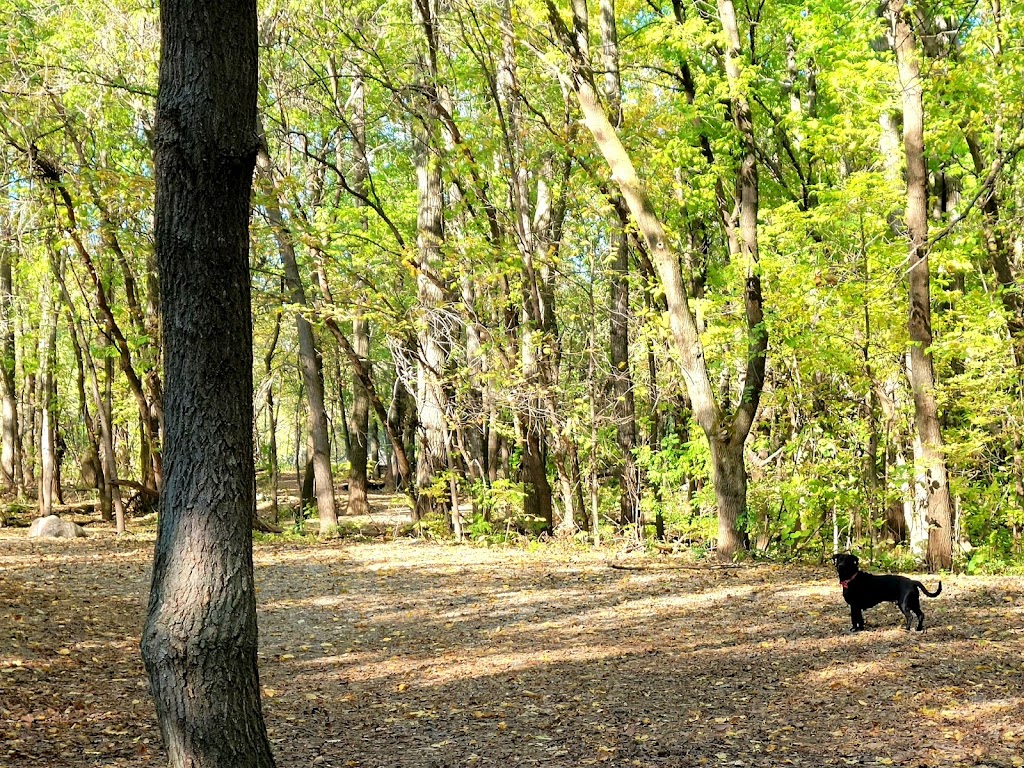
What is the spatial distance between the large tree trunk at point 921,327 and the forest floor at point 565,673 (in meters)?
0.99

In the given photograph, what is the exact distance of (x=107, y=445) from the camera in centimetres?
1809

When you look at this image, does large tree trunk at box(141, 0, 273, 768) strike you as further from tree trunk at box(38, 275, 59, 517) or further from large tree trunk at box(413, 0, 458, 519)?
tree trunk at box(38, 275, 59, 517)

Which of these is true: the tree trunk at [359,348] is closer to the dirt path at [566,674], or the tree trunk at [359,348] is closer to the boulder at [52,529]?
the boulder at [52,529]

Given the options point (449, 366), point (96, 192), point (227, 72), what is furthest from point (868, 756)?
point (96, 192)

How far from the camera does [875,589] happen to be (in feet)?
24.8

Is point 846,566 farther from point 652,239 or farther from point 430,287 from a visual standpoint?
point 430,287

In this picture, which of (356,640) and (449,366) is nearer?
(356,640)

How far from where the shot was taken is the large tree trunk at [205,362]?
3.77 m

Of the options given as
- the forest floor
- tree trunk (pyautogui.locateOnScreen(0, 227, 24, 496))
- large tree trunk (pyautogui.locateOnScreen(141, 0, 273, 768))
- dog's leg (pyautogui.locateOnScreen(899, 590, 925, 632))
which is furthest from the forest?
large tree trunk (pyautogui.locateOnScreen(141, 0, 273, 768))

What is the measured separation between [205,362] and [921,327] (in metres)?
→ 9.33

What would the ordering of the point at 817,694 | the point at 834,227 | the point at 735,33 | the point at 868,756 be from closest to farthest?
the point at 868,756 → the point at 817,694 → the point at 735,33 → the point at 834,227

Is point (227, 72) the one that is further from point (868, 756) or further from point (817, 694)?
point (817, 694)

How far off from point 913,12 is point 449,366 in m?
8.77

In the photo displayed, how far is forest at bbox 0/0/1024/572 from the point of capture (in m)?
12.2
